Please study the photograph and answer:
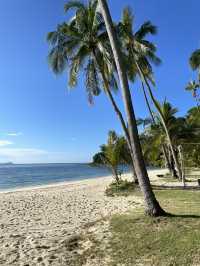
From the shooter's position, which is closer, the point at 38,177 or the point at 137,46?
the point at 137,46

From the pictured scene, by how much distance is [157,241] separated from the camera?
5859mm

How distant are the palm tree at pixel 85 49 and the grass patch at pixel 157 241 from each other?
24.5 feet

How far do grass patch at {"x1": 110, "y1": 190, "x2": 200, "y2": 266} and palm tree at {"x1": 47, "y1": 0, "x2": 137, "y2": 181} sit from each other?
7467 millimetres

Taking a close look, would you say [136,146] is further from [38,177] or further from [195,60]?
[38,177]

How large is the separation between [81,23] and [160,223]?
11.0 m

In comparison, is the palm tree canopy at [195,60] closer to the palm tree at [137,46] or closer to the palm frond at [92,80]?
the palm tree at [137,46]

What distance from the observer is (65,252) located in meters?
5.83

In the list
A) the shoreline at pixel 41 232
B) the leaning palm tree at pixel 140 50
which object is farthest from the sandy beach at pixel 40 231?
the leaning palm tree at pixel 140 50

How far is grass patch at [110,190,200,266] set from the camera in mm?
5035

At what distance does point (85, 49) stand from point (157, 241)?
11.4 meters

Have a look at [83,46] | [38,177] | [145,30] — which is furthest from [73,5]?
[38,177]

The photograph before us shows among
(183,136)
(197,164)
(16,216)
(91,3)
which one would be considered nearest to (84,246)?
(16,216)

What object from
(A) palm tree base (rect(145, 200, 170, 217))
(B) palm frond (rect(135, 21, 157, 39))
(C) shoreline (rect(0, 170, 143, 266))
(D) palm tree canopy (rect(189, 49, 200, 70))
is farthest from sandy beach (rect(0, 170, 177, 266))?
(D) palm tree canopy (rect(189, 49, 200, 70))

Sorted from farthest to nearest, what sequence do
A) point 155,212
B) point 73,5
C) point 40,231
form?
point 73,5 < point 40,231 < point 155,212
